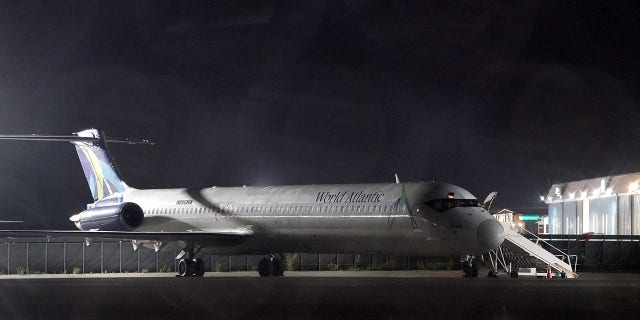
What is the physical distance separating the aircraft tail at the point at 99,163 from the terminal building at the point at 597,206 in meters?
28.5

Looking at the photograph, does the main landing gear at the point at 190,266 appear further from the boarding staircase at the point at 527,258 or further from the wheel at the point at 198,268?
the boarding staircase at the point at 527,258

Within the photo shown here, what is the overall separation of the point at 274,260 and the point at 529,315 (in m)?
25.4

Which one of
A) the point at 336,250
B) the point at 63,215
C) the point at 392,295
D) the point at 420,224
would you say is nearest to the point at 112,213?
the point at 336,250

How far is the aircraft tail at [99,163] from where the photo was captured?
2024 inches

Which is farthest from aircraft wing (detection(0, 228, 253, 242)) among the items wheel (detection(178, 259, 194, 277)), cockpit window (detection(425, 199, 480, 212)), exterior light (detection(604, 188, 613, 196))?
exterior light (detection(604, 188, 613, 196))

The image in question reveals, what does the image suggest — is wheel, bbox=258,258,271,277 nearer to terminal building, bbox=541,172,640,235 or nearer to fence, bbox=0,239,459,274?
fence, bbox=0,239,459,274

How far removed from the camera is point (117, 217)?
46.1m

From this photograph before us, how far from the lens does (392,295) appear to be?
86.5 ft

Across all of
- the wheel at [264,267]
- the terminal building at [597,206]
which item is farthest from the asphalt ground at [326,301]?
the terminal building at [597,206]

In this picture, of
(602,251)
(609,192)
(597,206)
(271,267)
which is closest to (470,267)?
(271,267)

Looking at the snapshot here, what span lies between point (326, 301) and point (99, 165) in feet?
97.8

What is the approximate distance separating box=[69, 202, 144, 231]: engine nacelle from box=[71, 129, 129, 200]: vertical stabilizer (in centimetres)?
405

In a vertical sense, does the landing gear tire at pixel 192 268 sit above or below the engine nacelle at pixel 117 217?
below

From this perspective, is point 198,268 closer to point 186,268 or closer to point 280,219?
point 186,268
